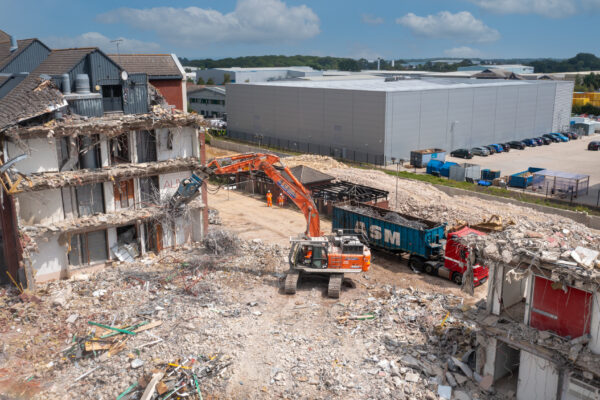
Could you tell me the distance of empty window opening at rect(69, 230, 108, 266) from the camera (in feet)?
96.1

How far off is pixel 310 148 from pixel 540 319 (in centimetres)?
5660

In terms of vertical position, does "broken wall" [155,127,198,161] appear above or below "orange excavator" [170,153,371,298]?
above

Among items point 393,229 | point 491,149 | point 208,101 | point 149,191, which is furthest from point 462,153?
point 208,101

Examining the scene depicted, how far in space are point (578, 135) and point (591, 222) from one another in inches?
2118

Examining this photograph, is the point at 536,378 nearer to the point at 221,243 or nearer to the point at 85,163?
the point at 221,243

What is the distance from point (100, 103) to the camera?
29938mm

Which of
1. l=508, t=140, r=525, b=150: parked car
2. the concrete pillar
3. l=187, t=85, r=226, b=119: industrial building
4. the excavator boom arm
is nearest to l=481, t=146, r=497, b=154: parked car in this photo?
l=508, t=140, r=525, b=150: parked car

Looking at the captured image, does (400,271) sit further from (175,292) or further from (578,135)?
(578,135)

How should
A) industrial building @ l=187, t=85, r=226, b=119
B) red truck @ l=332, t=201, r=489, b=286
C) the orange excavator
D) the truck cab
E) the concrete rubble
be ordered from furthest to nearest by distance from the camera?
industrial building @ l=187, t=85, r=226, b=119, red truck @ l=332, t=201, r=489, b=286, the truck cab, the orange excavator, the concrete rubble

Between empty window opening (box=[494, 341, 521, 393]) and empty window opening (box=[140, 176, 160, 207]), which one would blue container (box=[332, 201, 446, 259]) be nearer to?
empty window opening (box=[494, 341, 521, 393])

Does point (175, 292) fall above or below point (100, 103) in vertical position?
below

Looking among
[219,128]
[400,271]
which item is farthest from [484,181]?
[219,128]

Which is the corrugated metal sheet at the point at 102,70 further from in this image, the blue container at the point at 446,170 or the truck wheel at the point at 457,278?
the blue container at the point at 446,170

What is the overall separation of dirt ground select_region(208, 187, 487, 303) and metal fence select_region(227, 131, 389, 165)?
21118 mm
